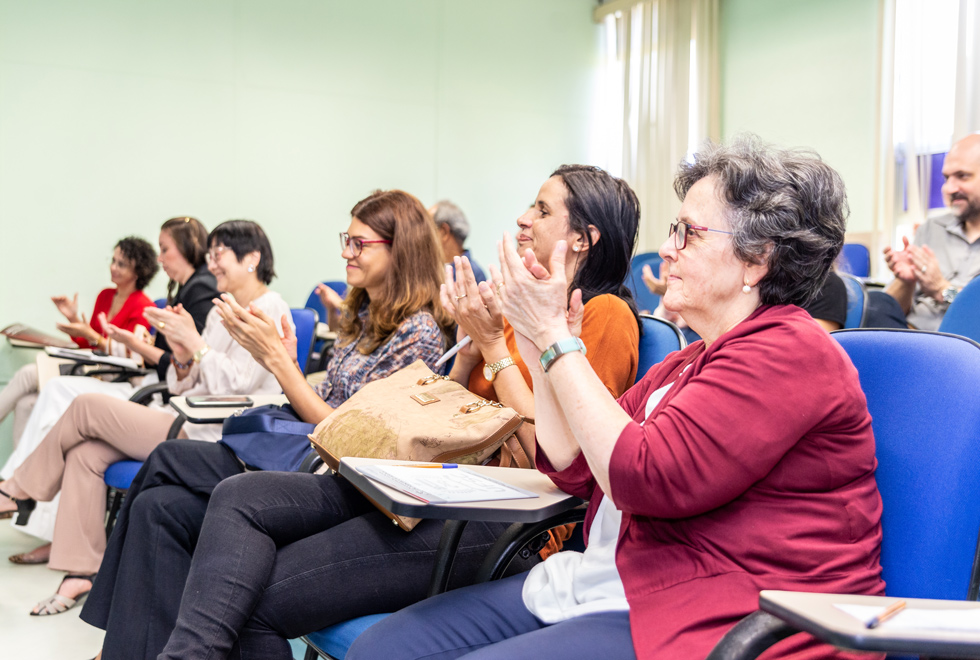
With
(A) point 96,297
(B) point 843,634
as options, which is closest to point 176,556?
(B) point 843,634

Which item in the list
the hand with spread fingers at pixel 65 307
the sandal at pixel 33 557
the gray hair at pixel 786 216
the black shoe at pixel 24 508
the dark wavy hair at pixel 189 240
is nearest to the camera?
the gray hair at pixel 786 216

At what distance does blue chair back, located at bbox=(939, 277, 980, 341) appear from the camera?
1930mm

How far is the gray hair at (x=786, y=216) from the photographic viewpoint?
3.70 ft

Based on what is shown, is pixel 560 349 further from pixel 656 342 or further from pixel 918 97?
pixel 918 97

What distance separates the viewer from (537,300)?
3.90 ft

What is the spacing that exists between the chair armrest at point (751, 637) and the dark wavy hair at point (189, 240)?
130 inches

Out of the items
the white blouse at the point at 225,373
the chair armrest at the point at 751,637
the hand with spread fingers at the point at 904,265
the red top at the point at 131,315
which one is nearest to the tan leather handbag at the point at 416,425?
the chair armrest at the point at 751,637

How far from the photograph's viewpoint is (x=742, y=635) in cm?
85

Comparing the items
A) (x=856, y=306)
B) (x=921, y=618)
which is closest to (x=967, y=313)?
(x=856, y=306)

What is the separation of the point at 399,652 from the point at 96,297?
446 cm

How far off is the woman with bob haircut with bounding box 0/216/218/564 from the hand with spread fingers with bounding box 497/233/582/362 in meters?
1.99

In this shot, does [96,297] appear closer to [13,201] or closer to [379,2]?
[13,201]

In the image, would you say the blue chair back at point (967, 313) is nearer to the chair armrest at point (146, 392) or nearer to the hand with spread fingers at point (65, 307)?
the chair armrest at point (146, 392)

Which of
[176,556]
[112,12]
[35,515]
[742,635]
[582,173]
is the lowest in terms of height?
[35,515]
